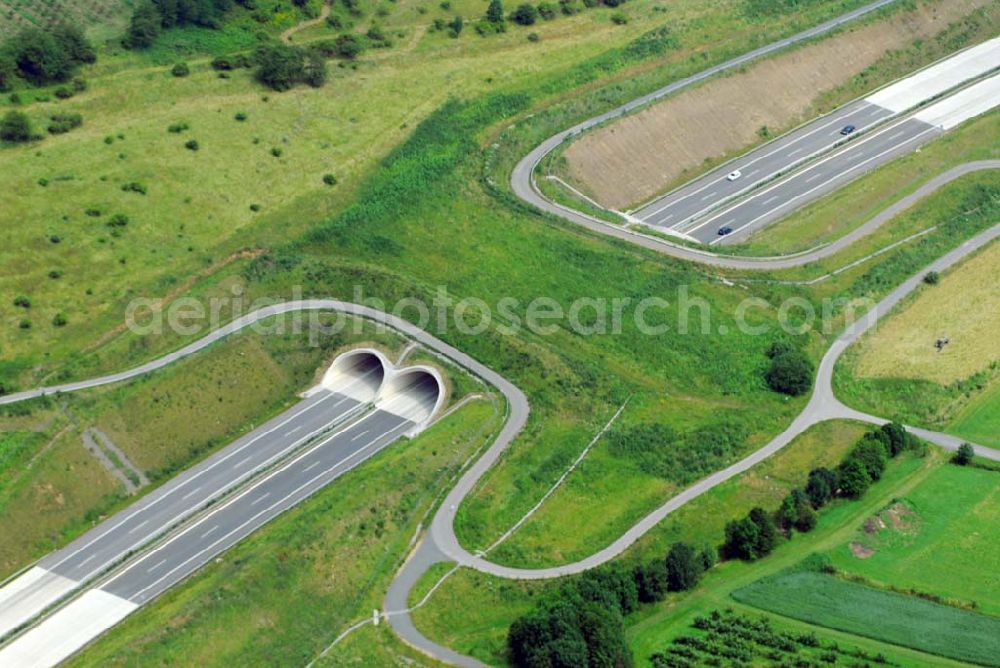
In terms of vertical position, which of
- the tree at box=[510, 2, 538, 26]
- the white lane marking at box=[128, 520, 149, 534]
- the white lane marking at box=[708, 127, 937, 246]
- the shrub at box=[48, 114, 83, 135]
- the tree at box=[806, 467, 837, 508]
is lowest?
the tree at box=[806, 467, 837, 508]

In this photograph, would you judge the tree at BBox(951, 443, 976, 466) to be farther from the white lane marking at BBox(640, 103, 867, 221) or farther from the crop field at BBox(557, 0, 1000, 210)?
the crop field at BBox(557, 0, 1000, 210)

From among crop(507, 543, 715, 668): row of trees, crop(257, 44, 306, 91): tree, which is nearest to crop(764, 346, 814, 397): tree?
crop(507, 543, 715, 668): row of trees

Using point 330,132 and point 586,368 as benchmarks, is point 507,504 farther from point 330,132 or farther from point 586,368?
point 330,132

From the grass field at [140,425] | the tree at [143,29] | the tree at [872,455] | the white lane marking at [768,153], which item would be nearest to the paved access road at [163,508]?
the grass field at [140,425]

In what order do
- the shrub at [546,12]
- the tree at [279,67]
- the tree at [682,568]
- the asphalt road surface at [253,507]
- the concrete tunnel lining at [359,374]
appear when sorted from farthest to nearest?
the shrub at [546,12]
the tree at [279,67]
the concrete tunnel lining at [359,374]
the asphalt road surface at [253,507]
the tree at [682,568]

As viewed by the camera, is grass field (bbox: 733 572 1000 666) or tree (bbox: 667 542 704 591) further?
tree (bbox: 667 542 704 591)

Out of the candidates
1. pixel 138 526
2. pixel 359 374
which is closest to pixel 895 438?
pixel 359 374

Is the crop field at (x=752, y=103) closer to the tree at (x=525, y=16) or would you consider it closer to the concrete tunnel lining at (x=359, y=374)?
the tree at (x=525, y=16)
